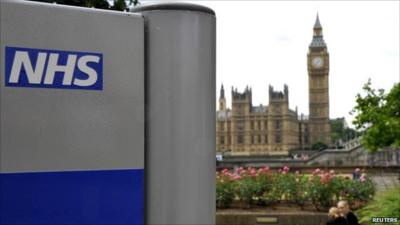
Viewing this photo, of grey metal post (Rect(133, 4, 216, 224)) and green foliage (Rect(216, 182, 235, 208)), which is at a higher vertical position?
grey metal post (Rect(133, 4, 216, 224))

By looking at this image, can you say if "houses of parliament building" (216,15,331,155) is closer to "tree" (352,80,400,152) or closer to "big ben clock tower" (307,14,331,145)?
"big ben clock tower" (307,14,331,145)

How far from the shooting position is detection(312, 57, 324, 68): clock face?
467ft

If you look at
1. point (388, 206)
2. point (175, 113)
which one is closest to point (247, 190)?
point (388, 206)

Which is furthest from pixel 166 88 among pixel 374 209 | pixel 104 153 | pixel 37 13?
pixel 374 209

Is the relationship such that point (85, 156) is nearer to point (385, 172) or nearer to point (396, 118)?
point (396, 118)

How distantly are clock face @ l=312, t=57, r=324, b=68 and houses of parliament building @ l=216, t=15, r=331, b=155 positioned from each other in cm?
133

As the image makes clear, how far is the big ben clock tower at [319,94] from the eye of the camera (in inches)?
→ 5408

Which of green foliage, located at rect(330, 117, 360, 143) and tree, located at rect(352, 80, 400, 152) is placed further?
green foliage, located at rect(330, 117, 360, 143)

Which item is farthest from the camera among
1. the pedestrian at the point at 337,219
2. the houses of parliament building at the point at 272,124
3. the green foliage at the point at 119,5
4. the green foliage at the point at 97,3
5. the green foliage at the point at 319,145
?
the houses of parliament building at the point at 272,124

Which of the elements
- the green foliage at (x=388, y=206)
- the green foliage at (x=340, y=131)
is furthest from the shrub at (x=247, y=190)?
the green foliage at (x=340, y=131)

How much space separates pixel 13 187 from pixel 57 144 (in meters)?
0.20

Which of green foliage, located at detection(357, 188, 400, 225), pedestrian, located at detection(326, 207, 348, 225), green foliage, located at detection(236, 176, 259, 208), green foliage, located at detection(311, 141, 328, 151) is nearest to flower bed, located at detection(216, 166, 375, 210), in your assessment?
green foliage, located at detection(236, 176, 259, 208)

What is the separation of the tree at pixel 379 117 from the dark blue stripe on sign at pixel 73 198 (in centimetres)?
2746

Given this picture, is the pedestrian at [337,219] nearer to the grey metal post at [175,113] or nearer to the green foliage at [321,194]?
the green foliage at [321,194]
